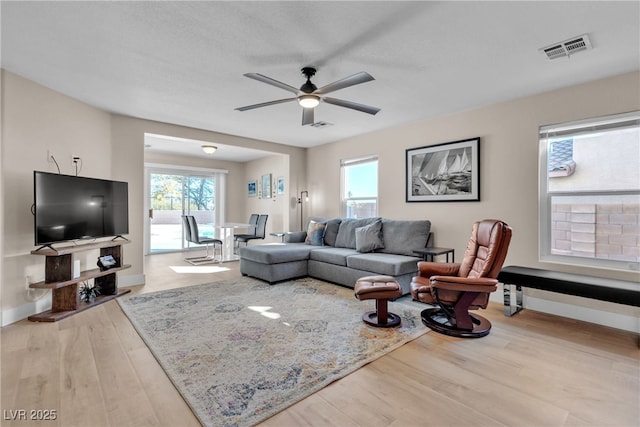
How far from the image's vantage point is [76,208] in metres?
3.30

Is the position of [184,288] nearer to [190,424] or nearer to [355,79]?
[190,424]

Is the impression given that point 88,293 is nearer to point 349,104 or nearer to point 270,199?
point 349,104

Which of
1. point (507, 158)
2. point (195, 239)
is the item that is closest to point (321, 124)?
point (507, 158)

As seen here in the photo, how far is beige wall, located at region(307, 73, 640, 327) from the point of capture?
2.95 m

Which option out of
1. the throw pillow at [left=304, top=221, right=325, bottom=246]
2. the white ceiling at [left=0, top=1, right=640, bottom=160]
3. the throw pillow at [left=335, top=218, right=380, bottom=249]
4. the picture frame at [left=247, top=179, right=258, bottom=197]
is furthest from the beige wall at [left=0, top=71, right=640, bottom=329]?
the picture frame at [left=247, top=179, right=258, bottom=197]

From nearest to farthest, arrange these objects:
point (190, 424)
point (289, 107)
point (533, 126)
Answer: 1. point (190, 424)
2. point (533, 126)
3. point (289, 107)

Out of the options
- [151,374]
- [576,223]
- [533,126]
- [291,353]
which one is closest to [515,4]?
[533,126]

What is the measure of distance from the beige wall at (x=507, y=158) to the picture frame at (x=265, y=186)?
140 inches

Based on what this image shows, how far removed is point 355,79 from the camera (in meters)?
2.31

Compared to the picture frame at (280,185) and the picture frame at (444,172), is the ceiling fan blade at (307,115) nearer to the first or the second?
the picture frame at (444,172)

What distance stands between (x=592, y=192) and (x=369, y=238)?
2522 millimetres

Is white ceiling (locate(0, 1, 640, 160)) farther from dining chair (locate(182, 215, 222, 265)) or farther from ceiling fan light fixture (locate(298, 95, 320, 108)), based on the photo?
dining chair (locate(182, 215, 222, 265))

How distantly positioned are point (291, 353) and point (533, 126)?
3519 mm

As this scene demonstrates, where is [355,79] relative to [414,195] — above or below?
above
